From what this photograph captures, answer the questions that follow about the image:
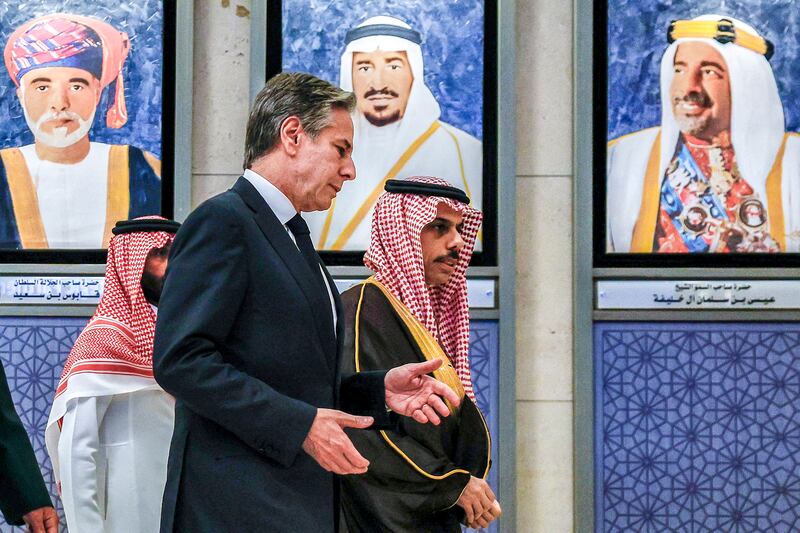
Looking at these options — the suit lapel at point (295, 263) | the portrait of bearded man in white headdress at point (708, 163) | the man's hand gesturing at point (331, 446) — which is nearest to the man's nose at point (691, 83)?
the portrait of bearded man in white headdress at point (708, 163)

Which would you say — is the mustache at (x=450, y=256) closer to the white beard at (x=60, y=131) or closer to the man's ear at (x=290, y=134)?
the man's ear at (x=290, y=134)

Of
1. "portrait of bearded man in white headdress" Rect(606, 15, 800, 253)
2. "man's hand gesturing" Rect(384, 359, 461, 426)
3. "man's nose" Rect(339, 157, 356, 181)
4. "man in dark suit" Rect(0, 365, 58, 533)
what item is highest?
"portrait of bearded man in white headdress" Rect(606, 15, 800, 253)

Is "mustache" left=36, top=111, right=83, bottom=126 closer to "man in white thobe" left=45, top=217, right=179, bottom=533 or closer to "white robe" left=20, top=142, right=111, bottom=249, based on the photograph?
"white robe" left=20, top=142, right=111, bottom=249

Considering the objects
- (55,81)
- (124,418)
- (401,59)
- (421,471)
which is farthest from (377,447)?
(55,81)

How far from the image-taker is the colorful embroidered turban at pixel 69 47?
17.4ft

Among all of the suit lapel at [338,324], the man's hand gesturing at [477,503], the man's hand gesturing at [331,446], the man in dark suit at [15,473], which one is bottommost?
the man's hand gesturing at [477,503]

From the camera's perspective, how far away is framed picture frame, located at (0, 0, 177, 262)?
5.24 m

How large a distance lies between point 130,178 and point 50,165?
0.40 metres

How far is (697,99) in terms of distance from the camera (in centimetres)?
521

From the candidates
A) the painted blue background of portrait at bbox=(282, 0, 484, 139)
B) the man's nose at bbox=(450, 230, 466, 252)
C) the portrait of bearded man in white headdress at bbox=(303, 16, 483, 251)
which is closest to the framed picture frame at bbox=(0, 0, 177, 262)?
the painted blue background of portrait at bbox=(282, 0, 484, 139)

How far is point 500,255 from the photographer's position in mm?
5113

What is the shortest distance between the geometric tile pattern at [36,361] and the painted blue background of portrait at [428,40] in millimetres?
1636

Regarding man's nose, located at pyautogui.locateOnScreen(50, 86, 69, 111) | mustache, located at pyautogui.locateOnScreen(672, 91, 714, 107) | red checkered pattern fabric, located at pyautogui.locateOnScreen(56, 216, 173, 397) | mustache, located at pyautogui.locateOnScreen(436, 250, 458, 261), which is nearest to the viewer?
mustache, located at pyautogui.locateOnScreen(436, 250, 458, 261)

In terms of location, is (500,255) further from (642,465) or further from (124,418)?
(124,418)
